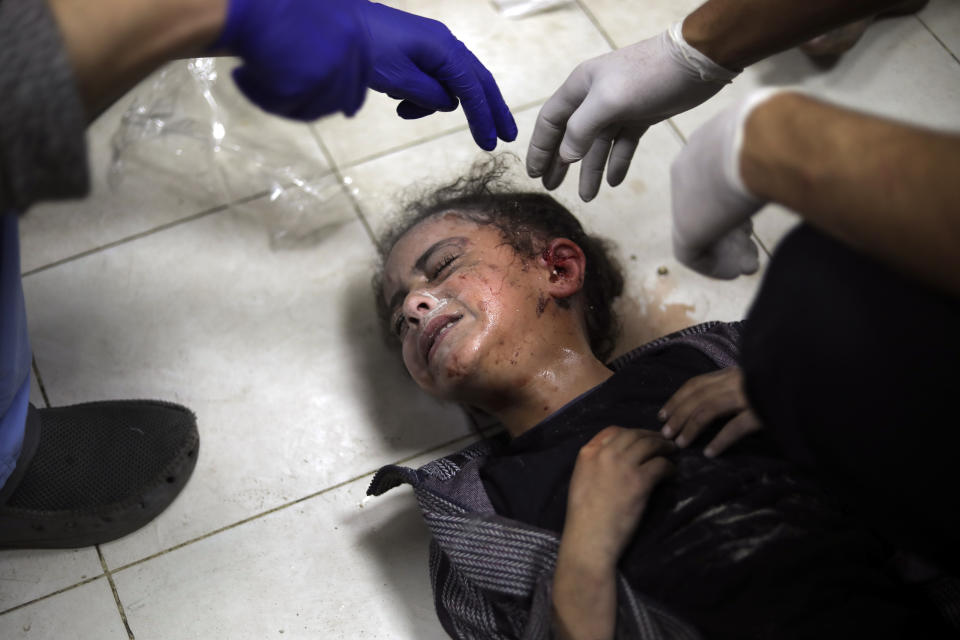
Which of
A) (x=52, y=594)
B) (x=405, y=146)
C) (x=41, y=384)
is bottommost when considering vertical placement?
(x=52, y=594)

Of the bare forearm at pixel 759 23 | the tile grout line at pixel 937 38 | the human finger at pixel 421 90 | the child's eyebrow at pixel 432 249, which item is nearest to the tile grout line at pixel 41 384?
the child's eyebrow at pixel 432 249

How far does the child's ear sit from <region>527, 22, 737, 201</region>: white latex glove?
0.51 ft

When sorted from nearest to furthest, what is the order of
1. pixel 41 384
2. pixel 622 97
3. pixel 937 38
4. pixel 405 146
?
pixel 622 97, pixel 41 384, pixel 405 146, pixel 937 38

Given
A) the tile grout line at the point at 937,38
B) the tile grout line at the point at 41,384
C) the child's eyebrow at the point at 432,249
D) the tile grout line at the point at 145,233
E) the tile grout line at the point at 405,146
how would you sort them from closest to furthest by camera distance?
the child's eyebrow at the point at 432,249 → the tile grout line at the point at 41,384 → the tile grout line at the point at 145,233 → the tile grout line at the point at 405,146 → the tile grout line at the point at 937,38

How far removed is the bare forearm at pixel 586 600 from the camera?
1.15 m

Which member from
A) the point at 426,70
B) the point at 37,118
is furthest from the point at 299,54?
the point at 426,70

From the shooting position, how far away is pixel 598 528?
1.16 meters

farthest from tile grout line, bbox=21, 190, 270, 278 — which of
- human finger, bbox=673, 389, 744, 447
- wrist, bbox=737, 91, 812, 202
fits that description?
wrist, bbox=737, 91, 812, 202

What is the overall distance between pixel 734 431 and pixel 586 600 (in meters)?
0.32

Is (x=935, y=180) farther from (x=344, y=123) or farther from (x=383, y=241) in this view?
(x=344, y=123)

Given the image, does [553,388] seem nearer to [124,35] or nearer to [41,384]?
[124,35]

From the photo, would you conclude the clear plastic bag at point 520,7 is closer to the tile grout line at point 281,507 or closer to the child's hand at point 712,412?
the tile grout line at point 281,507

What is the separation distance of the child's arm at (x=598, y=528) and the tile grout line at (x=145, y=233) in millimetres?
1037

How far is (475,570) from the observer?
50.6 inches
